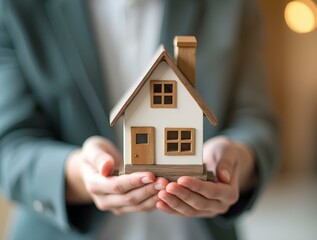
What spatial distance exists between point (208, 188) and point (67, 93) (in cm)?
32

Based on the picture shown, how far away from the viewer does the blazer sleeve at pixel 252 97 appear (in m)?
0.75

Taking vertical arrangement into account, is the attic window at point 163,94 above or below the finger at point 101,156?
above

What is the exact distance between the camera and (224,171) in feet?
1.73

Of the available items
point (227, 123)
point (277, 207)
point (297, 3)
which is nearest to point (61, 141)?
point (227, 123)

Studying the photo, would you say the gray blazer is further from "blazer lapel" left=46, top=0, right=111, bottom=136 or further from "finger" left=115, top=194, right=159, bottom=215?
"finger" left=115, top=194, right=159, bottom=215

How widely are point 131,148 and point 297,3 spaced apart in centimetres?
22

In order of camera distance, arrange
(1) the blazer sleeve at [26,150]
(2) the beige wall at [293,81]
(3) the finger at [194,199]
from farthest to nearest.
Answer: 1. (2) the beige wall at [293,81]
2. (1) the blazer sleeve at [26,150]
3. (3) the finger at [194,199]

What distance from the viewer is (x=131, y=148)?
51 cm

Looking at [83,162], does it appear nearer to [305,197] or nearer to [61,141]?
[61,141]

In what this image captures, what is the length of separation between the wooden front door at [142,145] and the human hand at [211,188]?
0.17 feet

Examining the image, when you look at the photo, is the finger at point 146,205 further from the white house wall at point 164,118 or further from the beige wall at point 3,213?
the beige wall at point 3,213

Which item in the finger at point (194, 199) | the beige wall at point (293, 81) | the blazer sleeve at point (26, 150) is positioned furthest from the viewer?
the beige wall at point (293, 81)

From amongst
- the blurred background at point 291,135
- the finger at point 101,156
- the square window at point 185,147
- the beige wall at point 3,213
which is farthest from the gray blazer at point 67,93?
the blurred background at point 291,135

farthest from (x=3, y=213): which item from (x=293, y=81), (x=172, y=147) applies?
(x=293, y=81)
